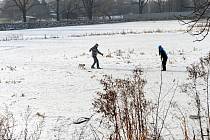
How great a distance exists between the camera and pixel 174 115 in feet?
32.7

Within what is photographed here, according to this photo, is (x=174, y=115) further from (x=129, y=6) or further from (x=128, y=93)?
(x=129, y=6)

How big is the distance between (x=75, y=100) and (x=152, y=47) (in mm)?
17371

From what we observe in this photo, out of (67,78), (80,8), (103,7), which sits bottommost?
(67,78)

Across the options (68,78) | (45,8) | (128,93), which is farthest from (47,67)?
(45,8)

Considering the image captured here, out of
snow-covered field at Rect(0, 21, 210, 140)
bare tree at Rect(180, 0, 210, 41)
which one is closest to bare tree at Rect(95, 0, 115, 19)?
snow-covered field at Rect(0, 21, 210, 140)

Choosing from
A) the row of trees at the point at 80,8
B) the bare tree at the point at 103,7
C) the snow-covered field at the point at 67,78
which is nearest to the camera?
the snow-covered field at the point at 67,78

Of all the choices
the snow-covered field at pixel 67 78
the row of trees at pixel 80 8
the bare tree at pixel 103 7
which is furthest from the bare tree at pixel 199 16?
the bare tree at pixel 103 7

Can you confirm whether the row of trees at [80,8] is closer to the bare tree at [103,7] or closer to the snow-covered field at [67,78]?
the bare tree at [103,7]

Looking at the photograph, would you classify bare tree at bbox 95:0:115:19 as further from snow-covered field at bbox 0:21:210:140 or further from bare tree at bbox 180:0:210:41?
bare tree at bbox 180:0:210:41

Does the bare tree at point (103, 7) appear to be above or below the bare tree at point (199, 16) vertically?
above

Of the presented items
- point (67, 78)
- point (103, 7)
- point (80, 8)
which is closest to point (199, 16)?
point (67, 78)

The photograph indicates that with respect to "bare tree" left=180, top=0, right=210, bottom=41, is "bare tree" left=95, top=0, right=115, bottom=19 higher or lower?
higher

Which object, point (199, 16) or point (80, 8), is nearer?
point (199, 16)

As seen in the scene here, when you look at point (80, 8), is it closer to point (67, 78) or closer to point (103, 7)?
point (103, 7)
